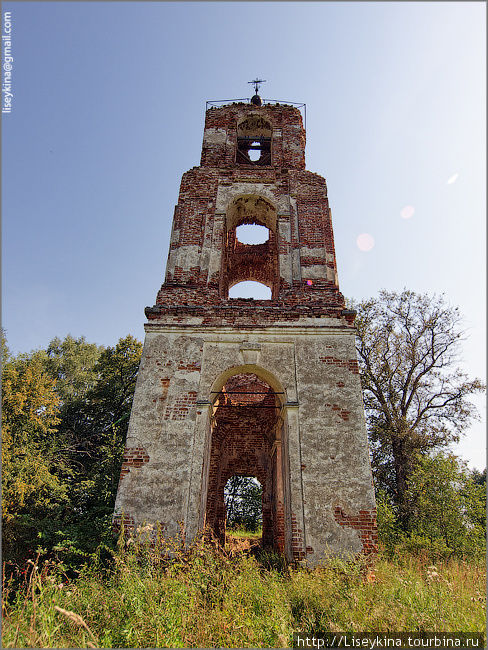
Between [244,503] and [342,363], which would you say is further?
Result: [244,503]

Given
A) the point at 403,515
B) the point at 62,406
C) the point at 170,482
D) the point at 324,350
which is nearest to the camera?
the point at 170,482

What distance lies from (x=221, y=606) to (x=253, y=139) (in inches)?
476

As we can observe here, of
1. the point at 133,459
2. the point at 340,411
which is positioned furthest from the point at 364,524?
the point at 133,459

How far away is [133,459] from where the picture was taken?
6.25 metres

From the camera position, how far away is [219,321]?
761 centimetres

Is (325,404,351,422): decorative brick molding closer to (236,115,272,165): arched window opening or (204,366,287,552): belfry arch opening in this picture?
(204,366,287,552): belfry arch opening

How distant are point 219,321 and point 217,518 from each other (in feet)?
21.2

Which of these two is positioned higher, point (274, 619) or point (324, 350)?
point (324, 350)

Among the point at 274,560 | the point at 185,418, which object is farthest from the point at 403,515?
the point at 185,418

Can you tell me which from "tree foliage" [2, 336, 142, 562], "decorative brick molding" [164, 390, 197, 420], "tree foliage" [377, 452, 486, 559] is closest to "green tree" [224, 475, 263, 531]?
"tree foliage" [2, 336, 142, 562]

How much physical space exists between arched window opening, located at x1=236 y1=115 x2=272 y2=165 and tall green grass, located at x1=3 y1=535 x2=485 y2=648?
11033 millimetres

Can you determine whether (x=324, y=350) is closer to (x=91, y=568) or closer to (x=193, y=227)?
(x=193, y=227)

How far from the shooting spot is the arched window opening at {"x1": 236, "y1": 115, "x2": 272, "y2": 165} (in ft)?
39.0

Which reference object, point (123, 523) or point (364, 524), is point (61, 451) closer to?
point (123, 523)
